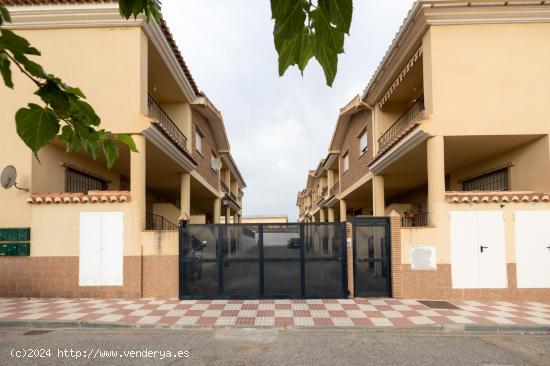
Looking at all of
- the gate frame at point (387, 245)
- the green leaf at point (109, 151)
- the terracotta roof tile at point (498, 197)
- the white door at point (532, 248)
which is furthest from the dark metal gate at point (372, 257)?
the green leaf at point (109, 151)

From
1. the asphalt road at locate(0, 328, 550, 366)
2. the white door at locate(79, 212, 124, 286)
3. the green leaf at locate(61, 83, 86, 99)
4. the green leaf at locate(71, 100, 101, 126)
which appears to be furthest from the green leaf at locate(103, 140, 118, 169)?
the white door at locate(79, 212, 124, 286)

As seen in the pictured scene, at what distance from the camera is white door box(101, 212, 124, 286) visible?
8914 millimetres

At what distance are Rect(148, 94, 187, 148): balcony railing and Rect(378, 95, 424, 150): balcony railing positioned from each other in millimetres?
8342

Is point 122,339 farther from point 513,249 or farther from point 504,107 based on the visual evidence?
point 504,107

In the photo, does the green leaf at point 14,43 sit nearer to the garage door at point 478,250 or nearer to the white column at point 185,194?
the garage door at point 478,250

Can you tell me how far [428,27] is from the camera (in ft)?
31.4

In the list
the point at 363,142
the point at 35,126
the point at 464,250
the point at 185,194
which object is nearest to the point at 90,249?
the point at 185,194

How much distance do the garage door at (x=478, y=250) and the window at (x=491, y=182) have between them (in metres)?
2.44

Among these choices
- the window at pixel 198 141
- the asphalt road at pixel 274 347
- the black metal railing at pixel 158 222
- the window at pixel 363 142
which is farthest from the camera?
the window at pixel 198 141

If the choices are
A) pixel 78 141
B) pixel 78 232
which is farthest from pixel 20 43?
pixel 78 232

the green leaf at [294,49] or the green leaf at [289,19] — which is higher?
the green leaf at [289,19]

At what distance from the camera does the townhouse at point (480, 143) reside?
8797 mm

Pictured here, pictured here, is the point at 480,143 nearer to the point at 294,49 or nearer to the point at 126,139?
the point at 294,49

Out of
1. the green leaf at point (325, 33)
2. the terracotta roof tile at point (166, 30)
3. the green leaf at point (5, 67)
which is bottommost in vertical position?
the green leaf at point (5, 67)
